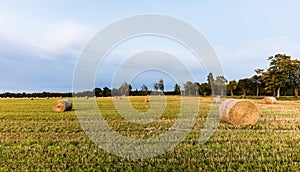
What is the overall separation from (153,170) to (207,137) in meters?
3.71

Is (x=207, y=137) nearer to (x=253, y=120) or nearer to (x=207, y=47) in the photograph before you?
(x=207, y=47)

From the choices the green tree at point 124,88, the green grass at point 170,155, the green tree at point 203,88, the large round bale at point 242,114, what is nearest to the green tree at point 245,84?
the green tree at point 203,88

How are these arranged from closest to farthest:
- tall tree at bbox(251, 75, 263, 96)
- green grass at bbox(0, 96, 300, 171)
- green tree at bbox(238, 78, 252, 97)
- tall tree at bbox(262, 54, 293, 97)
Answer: green grass at bbox(0, 96, 300, 171), tall tree at bbox(262, 54, 293, 97), tall tree at bbox(251, 75, 263, 96), green tree at bbox(238, 78, 252, 97)

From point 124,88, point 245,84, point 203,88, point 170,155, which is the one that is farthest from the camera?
point 245,84

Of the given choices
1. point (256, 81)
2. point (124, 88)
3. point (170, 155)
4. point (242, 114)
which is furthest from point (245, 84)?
point (170, 155)

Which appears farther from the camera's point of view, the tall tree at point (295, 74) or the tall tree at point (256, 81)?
the tall tree at point (256, 81)

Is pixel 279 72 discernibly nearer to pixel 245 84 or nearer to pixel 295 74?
pixel 295 74

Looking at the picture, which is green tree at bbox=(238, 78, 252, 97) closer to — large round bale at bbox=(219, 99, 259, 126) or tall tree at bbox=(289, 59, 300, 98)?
tall tree at bbox=(289, 59, 300, 98)

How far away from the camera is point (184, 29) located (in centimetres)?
920

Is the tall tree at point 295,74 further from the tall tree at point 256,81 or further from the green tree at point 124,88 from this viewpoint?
the green tree at point 124,88

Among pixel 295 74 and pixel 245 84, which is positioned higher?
pixel 295 74

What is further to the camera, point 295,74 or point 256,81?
point 256,81

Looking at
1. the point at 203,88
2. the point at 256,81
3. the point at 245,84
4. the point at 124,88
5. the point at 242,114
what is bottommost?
the point at 242,114

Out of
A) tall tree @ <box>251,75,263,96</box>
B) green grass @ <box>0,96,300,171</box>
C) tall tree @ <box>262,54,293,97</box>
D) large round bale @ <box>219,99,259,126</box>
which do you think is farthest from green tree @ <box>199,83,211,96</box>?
tall tree @ <box>251,75,263,96</box>
